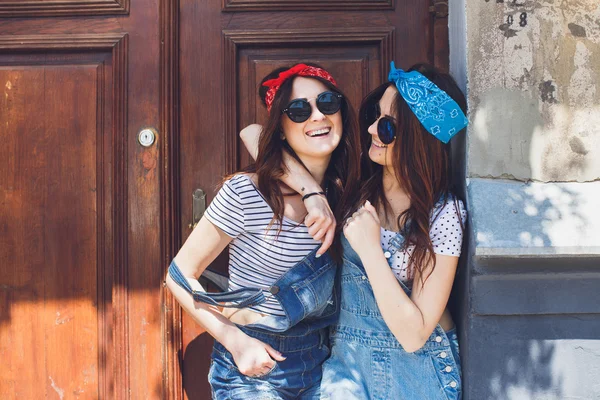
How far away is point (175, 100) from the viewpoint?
2.81 metres

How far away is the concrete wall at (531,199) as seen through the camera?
222 cm

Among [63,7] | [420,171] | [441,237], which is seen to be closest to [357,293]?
[441,237]

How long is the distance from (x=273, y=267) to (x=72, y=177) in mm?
1061

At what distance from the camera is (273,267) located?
232cm

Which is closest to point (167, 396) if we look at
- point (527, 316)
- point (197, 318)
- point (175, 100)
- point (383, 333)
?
point (197, 318)

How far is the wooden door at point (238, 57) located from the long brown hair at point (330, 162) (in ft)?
1.16

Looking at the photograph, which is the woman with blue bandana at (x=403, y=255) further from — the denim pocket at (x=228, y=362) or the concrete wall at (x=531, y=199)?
the denim pocket at (x=228, y=362)

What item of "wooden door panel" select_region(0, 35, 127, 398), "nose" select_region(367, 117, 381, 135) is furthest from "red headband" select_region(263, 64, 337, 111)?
"wooden door panel" select_region(0, 35, 127, 398)

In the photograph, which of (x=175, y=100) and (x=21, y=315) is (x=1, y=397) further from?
(x=175, y=100)

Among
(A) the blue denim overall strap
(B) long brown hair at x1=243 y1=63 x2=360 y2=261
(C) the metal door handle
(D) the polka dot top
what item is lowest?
(A) the blue denim overall strap

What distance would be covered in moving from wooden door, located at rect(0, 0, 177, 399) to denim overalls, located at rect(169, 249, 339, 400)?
0.58 meters

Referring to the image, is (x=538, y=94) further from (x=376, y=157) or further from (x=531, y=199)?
(x=376, y=157)

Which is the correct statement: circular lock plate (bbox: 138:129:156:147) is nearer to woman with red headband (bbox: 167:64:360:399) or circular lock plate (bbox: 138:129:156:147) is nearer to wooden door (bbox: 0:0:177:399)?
Result: wooden door (bbox: 0:0:177:399)

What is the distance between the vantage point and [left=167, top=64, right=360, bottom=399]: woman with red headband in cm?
227
